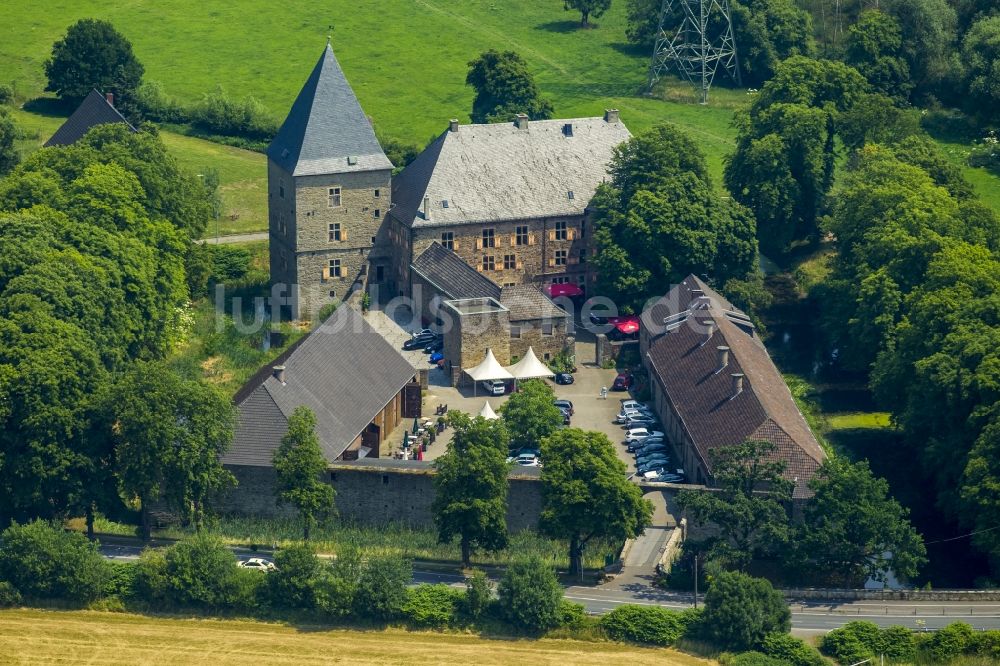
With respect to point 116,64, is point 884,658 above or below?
below

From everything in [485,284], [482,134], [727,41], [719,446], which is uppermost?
[727,41]

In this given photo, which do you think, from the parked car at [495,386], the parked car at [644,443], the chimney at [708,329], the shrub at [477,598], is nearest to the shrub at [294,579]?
the shrub at [477,598]

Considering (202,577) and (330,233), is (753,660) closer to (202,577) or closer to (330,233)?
(202,577)

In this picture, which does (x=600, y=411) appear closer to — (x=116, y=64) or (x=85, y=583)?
(x=85, y=583)

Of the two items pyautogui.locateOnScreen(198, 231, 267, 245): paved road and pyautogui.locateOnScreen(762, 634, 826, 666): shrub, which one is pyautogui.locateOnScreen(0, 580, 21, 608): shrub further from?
pyautogui.locateOnScreen(198, 231, 267, 245): paved road

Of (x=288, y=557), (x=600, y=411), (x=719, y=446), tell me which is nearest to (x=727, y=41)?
(x=600, y=411)

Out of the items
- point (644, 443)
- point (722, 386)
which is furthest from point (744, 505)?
point (644, 443)

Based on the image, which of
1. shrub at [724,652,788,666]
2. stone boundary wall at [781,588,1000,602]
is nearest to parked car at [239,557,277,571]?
shrub at [724,652,788,666]

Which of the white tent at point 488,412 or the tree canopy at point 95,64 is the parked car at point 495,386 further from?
the tree canopy at point 95,64
